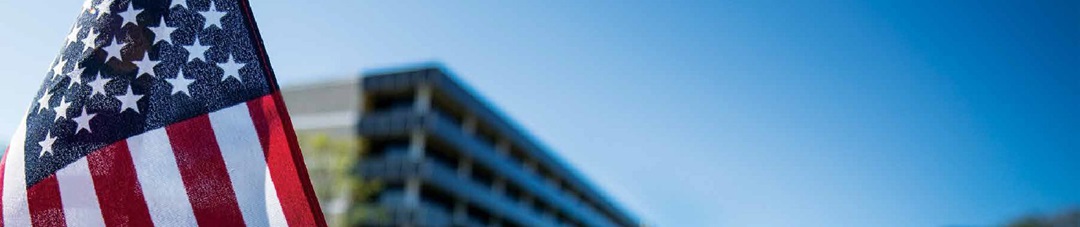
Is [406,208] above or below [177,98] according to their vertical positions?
above

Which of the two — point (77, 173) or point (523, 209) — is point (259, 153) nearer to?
point (77, 173)

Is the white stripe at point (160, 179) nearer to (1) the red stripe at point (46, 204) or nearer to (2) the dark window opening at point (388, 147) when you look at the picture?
(1) the red stripe at point (46, 204)

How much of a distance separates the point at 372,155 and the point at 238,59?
4264 cm

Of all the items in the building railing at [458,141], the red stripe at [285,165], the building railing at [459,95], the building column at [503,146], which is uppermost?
the building railing at [459,95]

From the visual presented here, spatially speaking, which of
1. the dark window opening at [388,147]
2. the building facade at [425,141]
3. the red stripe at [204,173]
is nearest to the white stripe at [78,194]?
the red stripe at [204,173]

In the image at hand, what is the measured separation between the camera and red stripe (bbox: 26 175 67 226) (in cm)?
168

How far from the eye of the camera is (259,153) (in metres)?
1.79

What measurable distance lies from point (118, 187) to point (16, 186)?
7.4 inches

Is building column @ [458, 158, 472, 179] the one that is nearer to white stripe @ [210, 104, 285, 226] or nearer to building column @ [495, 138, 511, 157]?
building column @ [495, 138, 511, 157]

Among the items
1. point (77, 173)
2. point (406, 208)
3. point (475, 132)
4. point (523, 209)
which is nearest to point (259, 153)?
point (77, 173)

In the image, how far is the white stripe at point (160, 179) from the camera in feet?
5.61

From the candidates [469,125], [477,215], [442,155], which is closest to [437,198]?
[442,155]

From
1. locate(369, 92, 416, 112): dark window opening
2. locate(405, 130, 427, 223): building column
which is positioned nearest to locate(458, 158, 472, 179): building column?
locate(405, 130, 427, 223): building column

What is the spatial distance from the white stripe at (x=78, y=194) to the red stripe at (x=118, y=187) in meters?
0.01
